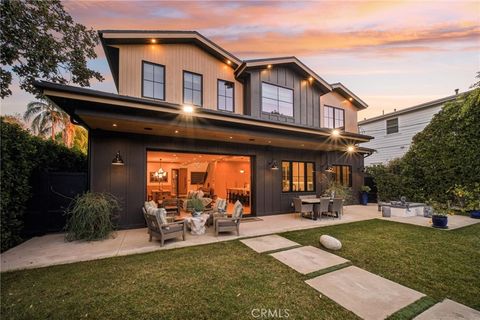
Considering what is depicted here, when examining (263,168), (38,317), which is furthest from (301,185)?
(38,317)

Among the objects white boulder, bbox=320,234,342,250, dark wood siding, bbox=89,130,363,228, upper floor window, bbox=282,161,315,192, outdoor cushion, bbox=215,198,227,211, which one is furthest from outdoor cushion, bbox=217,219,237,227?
upper floor window, bbox=282,161,315,192

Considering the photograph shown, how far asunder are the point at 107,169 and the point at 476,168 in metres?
8.51

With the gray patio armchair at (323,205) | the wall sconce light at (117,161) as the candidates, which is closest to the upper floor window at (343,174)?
the gray patio armchair at (323,205)

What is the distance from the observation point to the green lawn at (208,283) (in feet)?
8.73

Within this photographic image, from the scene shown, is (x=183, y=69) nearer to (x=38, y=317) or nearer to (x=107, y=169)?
(x=107, y=169)

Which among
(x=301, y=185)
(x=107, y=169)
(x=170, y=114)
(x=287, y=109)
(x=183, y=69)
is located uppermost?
(x=183, y=69)

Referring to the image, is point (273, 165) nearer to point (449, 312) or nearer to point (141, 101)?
point (141, 101)

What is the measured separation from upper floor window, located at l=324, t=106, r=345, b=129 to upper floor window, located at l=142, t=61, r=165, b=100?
9.17 meters

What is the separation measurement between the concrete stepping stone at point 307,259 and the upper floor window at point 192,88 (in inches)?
262

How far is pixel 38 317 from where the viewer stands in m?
2.54

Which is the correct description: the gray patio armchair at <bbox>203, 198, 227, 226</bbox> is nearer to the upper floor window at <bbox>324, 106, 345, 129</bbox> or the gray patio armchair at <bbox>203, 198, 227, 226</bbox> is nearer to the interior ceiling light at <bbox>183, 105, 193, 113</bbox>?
the interior ceiling light at <bbox>183, 105, 193, 113</bbox>

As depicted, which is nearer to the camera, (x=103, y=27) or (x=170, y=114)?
(x=170, y=114)

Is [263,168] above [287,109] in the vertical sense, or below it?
below

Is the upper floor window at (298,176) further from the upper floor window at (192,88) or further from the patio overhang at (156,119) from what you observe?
the upper floor window at (192,88)
